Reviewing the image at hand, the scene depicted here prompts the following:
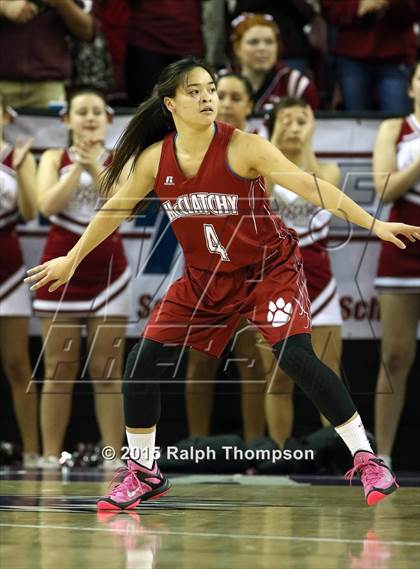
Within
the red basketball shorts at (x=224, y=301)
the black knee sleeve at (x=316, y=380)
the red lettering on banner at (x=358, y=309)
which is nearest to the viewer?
the black knee sleeve at (x=316, y=380)

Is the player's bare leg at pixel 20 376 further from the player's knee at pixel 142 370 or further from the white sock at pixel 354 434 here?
the white sock at pixel 354 434

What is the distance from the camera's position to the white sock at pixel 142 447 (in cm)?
531

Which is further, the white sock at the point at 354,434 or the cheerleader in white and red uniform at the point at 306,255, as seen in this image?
the cheerleader in white and red uniform at the point at 306,255

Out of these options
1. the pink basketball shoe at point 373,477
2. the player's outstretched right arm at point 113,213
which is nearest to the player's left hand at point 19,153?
the player's outstretched right arm at point 113,213

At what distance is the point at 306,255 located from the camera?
274 inches

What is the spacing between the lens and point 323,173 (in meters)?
7.02

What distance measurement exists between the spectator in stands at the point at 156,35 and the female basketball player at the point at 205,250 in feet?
9.25

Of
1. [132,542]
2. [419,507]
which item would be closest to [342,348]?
[419,507]

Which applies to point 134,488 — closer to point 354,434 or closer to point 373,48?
point 354,434

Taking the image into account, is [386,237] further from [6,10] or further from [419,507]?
[6,10]

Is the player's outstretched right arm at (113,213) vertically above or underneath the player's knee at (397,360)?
above

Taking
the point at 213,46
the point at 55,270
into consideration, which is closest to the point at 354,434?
the point at 55,270

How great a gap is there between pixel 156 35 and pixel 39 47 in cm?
83

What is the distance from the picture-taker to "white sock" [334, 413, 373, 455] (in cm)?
505
